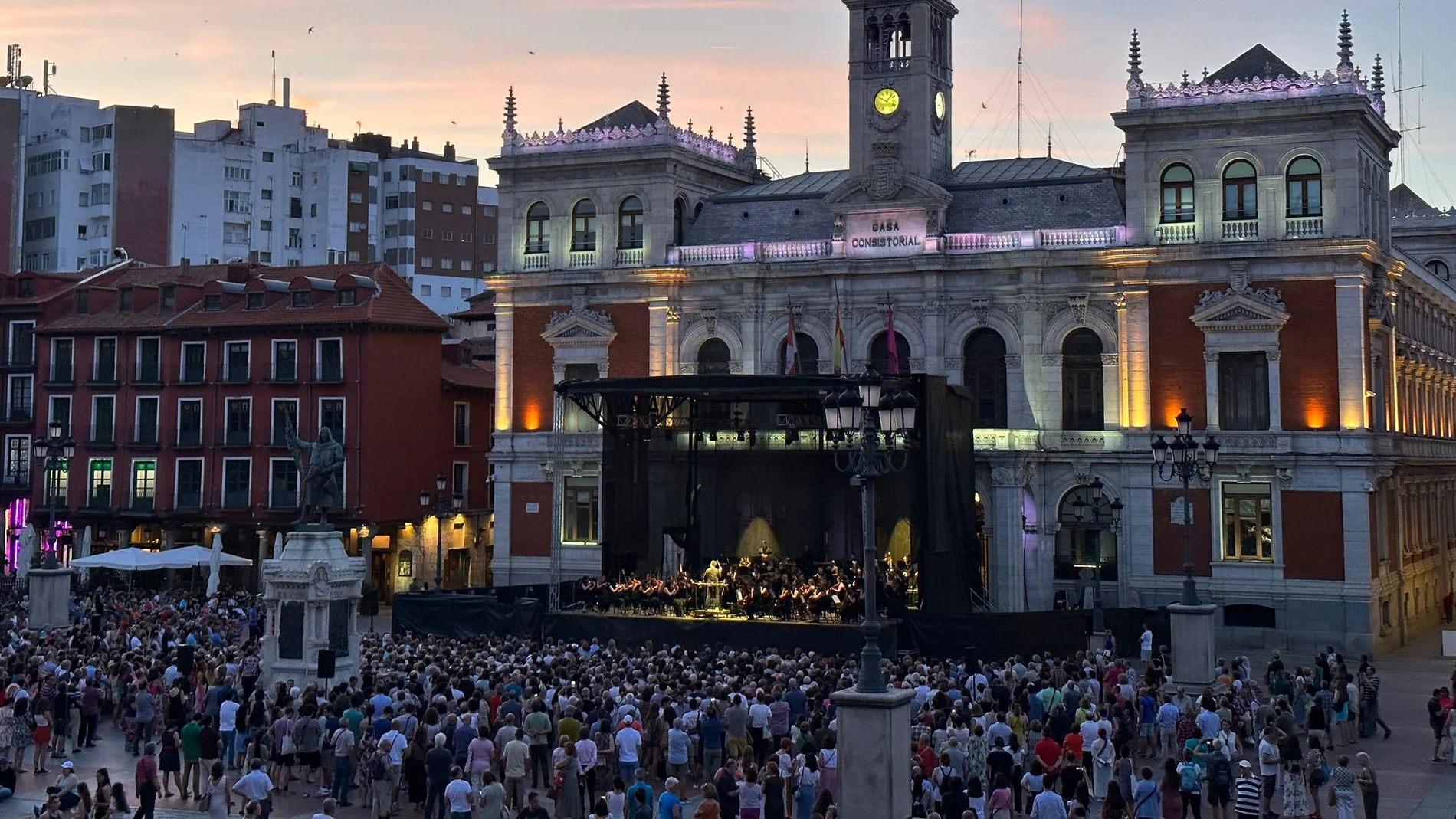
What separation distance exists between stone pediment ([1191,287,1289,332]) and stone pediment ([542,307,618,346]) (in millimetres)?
19603

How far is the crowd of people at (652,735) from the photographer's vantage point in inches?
912

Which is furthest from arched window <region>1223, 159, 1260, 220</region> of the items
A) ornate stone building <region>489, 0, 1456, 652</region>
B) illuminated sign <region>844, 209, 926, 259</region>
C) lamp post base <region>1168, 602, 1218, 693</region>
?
lamp post base <region>1168, 602, 1218, 693</region>

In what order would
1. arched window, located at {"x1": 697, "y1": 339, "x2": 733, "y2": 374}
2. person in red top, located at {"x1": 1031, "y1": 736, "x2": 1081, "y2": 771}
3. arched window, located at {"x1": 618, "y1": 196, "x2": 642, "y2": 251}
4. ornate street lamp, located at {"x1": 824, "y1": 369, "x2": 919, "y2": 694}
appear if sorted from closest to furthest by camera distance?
1. ornate street lamp, located at {"x1": 824, "y1": 369, "x2": 919, "y2": 694}
2. person in red top, located at {"x1": 1031, "y1": 736, "x2": 1081, "y2": 771}
3. arched window, located at {"x1": 697, "y1": 339, "x2": 733, "y2": 374}
4. arched window, located at {"x1": 618, "y1": 196, "x2": 642, "y2": 251}

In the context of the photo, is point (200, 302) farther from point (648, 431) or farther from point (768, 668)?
point (768, 668)

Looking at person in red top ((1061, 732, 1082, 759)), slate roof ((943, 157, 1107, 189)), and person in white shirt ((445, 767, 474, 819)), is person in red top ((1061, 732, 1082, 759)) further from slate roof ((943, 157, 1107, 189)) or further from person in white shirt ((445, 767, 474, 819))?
slate roof ((943, 157, 1107, 189))

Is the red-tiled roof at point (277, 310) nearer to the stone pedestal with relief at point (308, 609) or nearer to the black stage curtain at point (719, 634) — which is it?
the black stage curtain at point (719, 634)

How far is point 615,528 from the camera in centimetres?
4975

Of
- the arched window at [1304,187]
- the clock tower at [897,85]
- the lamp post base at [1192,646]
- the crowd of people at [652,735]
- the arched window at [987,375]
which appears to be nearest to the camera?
the crowd of people at [652,735]

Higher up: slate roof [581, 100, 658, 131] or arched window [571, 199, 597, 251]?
slate roof [581, 100, 658, 131]

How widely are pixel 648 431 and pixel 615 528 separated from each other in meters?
3.27

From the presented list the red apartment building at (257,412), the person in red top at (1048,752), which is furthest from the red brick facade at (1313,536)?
the red apartment building at (257,412)

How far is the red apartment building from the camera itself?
61531 mm

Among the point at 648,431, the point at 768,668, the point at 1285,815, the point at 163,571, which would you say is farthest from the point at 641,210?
the point at 1285,815

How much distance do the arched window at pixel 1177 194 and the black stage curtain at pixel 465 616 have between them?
22.3 meters
